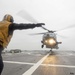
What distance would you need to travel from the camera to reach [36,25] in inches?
246

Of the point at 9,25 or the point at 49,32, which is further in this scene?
the point at 49,32

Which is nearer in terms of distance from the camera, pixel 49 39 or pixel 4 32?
pixel 4 32

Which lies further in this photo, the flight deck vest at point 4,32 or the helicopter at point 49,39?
the helicopter at point 49,39

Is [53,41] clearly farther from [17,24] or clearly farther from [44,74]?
[17,24]

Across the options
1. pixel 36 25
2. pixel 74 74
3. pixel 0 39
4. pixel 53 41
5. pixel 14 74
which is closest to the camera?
pixel 0 39

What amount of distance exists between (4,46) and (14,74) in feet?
12.7

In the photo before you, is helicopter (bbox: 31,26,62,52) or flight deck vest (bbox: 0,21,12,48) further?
helicopter (bbox: 31,26,62,52)

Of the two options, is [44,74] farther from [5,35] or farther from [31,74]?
[5,35]

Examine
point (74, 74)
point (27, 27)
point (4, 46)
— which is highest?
point (27, 27)

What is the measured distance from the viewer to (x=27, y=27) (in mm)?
6184

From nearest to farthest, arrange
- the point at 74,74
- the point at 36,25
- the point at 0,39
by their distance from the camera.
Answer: the point at 0,39
the point at 36,25
the point at 74,74

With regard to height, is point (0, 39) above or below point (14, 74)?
above

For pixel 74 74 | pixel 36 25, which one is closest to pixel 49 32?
pixel 74 74

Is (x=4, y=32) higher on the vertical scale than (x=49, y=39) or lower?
higher
